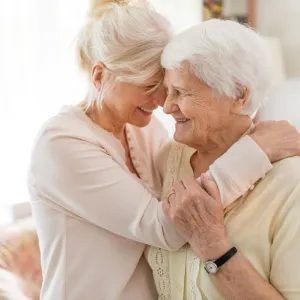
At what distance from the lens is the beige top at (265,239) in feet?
4.04

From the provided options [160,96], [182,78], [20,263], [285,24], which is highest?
[182,78]

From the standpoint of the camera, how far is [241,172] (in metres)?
1.29

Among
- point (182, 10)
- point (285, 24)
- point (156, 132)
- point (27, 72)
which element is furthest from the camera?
point (285, 24)

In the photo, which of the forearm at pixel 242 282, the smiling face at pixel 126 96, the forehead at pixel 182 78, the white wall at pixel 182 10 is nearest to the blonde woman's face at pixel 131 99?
the smiling face at pixel 126 96

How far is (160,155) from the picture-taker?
1680 mm

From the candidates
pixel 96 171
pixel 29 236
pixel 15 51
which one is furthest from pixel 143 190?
pixel 15 51

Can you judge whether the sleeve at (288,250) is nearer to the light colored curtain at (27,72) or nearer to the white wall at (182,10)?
the light colored curtain at (27,72)

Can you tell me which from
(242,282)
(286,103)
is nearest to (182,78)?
(242,282)

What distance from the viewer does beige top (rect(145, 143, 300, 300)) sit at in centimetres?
123

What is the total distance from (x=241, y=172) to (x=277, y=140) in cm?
13

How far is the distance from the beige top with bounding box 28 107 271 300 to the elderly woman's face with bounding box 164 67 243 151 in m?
0.10

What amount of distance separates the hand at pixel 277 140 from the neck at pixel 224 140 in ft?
0.14

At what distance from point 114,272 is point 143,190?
9.9 inches

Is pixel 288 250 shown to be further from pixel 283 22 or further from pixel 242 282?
pixel 283 22
